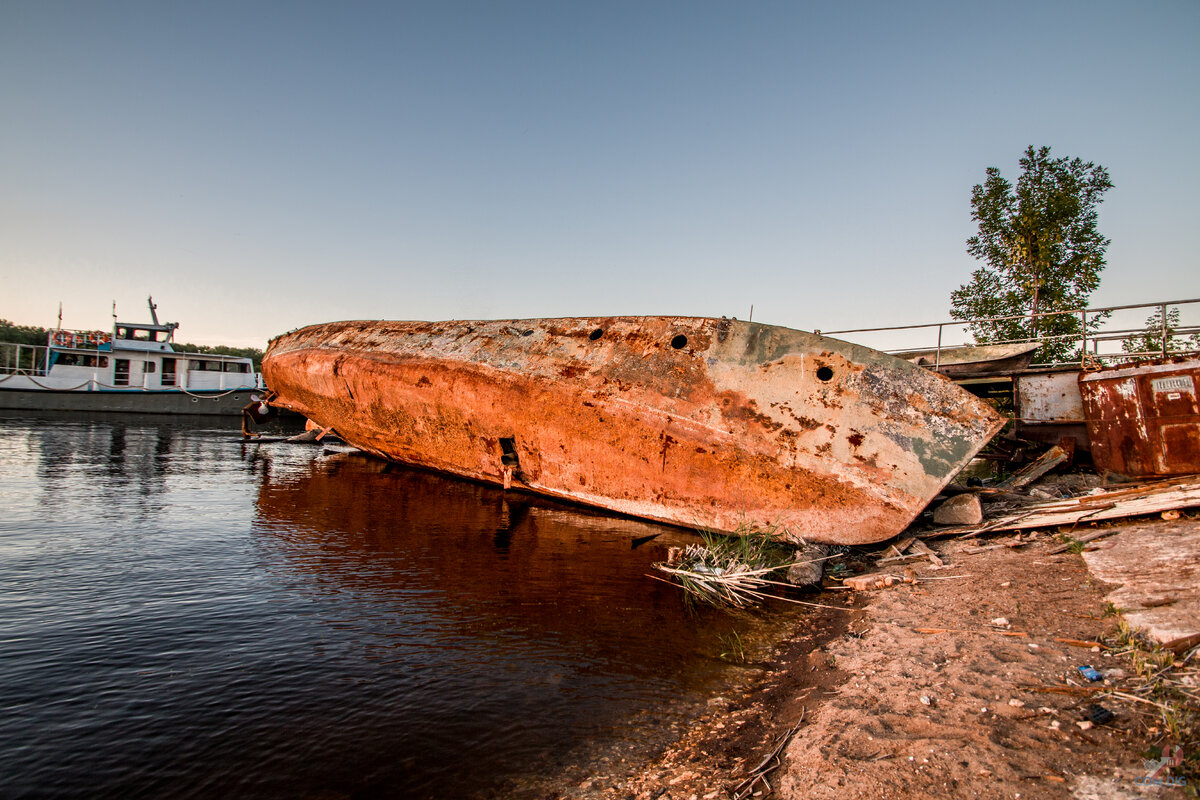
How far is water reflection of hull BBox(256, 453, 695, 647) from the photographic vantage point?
4305 millimetres

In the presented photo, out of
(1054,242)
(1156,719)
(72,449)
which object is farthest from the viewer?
(1054,242)

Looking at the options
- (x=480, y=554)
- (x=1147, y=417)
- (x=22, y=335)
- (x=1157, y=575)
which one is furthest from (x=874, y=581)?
(x=22, y=335)

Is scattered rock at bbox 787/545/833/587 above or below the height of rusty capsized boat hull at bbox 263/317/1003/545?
below

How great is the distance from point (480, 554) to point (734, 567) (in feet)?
8.48

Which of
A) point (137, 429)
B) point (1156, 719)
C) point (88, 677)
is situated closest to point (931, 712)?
point (1156, 719)

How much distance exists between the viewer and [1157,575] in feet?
11.6

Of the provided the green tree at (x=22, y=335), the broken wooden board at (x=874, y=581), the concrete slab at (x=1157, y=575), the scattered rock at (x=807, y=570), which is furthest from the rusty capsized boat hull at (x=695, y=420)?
the green tree at (x=22, y=335)

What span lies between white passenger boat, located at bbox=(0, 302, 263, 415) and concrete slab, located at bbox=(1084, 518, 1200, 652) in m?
27.0

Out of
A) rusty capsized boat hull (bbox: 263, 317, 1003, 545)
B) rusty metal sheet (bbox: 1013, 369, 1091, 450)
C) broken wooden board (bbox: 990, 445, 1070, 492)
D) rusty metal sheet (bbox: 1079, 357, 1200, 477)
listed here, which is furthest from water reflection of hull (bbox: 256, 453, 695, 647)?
rusty metal sheet (bbox: 1013, 369, 1091, 450)

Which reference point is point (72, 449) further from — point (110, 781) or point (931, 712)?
point (931, 712)

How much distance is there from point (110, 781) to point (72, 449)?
1391 cm

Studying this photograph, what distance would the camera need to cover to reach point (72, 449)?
12.3 meters

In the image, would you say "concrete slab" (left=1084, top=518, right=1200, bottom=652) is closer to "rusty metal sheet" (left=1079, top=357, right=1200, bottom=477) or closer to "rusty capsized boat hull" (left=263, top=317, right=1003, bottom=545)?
"rusty capsized boat hull" (left=263, top=317, right=1003, bottom=545)

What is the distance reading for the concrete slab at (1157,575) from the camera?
2771mm
